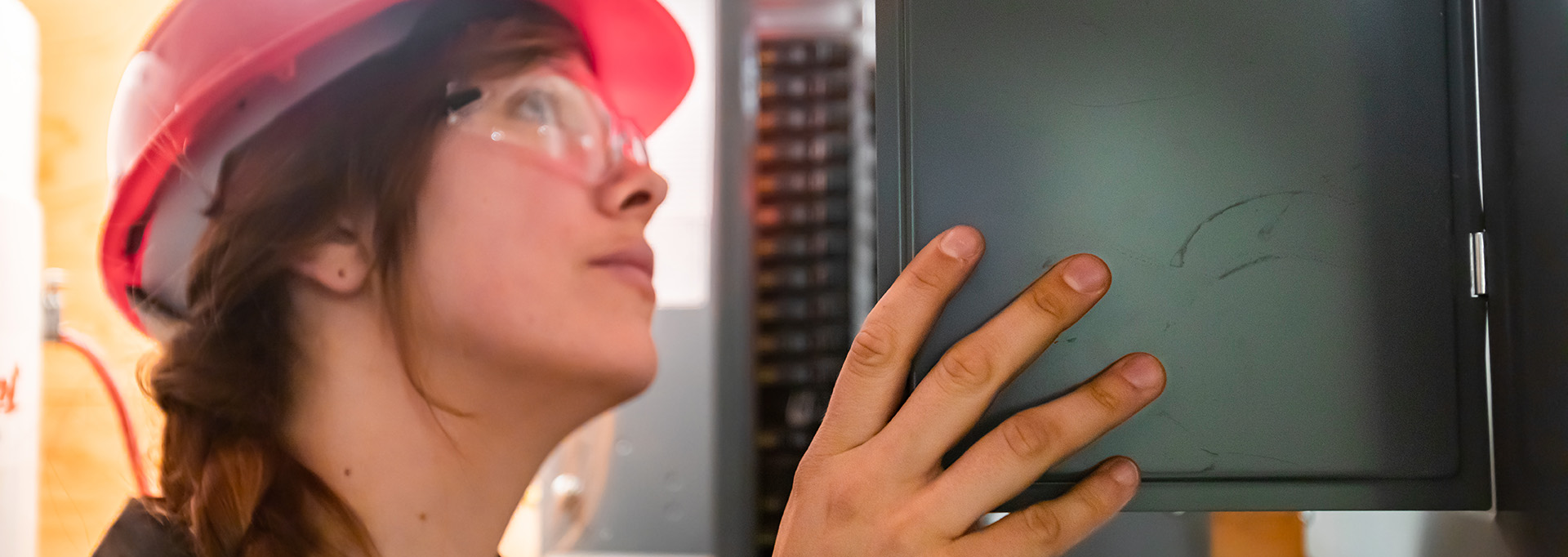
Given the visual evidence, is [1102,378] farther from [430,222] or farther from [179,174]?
[179,174]

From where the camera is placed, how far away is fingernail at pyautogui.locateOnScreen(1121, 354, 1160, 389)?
36 centimetres

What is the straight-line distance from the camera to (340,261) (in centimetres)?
64

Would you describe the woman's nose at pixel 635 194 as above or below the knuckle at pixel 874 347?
above

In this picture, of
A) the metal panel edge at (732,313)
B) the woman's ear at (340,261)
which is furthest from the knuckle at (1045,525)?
the woman's ear at (340,261)

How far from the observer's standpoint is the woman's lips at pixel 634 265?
0.73 meters

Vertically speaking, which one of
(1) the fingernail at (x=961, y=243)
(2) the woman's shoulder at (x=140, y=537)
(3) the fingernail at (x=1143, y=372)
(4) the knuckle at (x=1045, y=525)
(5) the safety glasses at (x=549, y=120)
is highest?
(5) the safety glasses at (x=549, y=120)

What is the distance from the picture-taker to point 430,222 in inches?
25.3

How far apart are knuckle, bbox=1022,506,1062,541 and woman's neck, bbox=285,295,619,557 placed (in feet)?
1.62

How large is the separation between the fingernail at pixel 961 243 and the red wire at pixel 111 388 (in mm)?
773

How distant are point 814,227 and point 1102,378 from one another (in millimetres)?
516

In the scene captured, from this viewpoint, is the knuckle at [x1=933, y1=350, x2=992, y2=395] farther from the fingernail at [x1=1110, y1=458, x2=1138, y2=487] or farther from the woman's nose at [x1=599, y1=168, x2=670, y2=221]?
the woman's nose at [x1=599, y1=168, x2=670, y2=221]

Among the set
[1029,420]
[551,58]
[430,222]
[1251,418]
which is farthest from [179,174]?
[1251,418]

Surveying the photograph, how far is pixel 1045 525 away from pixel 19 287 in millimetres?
899

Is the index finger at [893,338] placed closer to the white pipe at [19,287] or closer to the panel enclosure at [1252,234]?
the panel enclosure at [1252,234]
